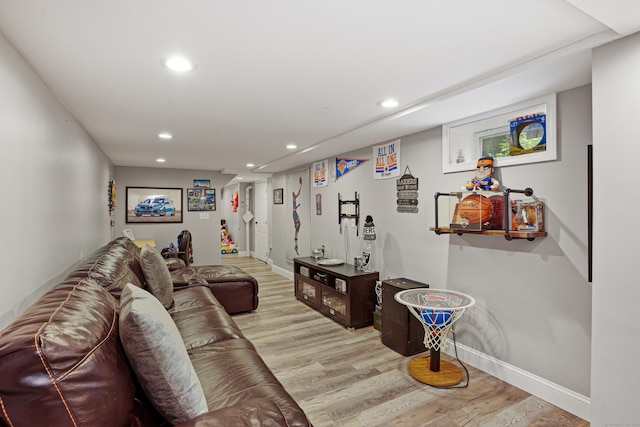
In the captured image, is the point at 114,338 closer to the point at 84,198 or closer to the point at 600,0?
the point at 600,0

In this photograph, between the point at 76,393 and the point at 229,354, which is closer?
the point at 76,393

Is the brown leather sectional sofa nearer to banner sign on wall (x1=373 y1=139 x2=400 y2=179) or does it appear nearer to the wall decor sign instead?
the wall decor sign

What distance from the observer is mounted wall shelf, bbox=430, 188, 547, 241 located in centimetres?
238

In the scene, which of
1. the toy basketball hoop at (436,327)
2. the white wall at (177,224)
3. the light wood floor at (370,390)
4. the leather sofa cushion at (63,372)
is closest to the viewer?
the leather sofa cushion at (63,372)

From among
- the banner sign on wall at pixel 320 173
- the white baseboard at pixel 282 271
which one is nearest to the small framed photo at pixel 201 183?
the white baseboard at pixel 282 271

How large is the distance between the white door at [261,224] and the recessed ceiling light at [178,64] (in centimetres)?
637

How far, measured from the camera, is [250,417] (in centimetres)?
116

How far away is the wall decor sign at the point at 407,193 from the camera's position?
3.50m

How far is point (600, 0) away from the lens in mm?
1293

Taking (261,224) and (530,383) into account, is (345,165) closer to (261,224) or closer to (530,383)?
(530,383)

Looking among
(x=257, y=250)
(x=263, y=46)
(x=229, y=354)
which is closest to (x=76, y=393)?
(x=229, y=354)

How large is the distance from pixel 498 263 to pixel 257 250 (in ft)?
23.5

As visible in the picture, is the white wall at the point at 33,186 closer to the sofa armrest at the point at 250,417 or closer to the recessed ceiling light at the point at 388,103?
the sofa armrest at the point at 250,417

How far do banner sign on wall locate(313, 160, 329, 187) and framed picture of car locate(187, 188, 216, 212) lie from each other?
275 cm
